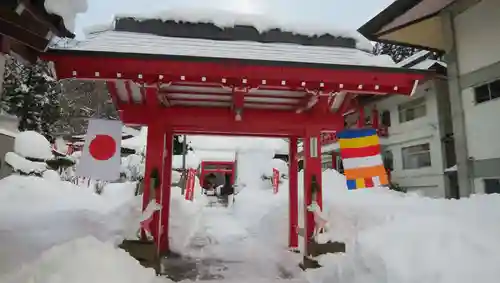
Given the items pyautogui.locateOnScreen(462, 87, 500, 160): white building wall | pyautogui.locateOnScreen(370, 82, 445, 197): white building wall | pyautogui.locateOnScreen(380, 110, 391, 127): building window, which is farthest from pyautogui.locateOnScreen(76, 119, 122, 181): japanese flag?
pyautogui.locateOnScreen(380, 110, 391, 127): building window

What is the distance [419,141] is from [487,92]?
402 inches

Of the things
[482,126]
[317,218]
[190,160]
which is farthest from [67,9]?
[190,160]

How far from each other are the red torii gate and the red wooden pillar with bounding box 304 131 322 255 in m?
0.02

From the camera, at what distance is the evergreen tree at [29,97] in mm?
22422

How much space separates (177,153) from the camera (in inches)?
1113

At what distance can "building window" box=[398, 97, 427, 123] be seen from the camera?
19.7 meters

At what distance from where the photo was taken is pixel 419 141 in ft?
64.6

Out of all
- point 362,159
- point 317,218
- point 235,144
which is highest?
point 235,144

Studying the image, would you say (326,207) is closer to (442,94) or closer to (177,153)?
(442,94)

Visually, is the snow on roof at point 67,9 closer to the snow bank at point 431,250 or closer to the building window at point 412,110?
the snow bank at point 431,250

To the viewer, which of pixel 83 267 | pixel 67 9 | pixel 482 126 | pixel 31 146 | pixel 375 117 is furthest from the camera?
pixel 375 117

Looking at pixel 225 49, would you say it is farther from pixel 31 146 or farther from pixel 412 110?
pixel 412 110

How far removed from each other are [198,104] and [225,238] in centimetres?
624

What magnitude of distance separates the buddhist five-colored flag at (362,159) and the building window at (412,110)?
13524mm
